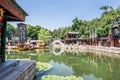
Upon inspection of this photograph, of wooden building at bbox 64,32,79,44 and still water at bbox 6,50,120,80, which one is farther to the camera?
wooden building at bbox 64,32,79,44

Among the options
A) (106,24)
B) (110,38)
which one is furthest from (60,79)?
(106,24)

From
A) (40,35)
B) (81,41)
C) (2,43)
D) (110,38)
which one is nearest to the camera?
(2,43)

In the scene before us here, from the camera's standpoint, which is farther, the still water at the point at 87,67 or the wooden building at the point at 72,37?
the wooden building at the point at 72,37

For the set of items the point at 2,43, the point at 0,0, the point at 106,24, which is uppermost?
the point at 106,24

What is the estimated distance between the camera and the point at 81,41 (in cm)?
7781

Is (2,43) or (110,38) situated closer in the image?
(2,43)

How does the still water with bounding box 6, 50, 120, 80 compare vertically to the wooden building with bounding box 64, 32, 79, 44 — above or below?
below

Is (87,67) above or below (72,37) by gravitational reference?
below

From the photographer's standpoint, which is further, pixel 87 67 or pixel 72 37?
pixel 72 37

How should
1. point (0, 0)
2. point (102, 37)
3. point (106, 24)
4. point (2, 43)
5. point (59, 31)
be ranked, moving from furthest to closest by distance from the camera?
point (59, 31) < point (102, 37) < point (106, 24) < point (2, 43) < point (0, 0)

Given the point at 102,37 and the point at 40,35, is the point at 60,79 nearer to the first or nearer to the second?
the point at 102,37

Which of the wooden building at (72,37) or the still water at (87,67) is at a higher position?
the wooden building at (72,37)

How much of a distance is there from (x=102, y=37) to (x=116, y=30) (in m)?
11.4

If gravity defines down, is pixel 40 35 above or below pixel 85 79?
above
